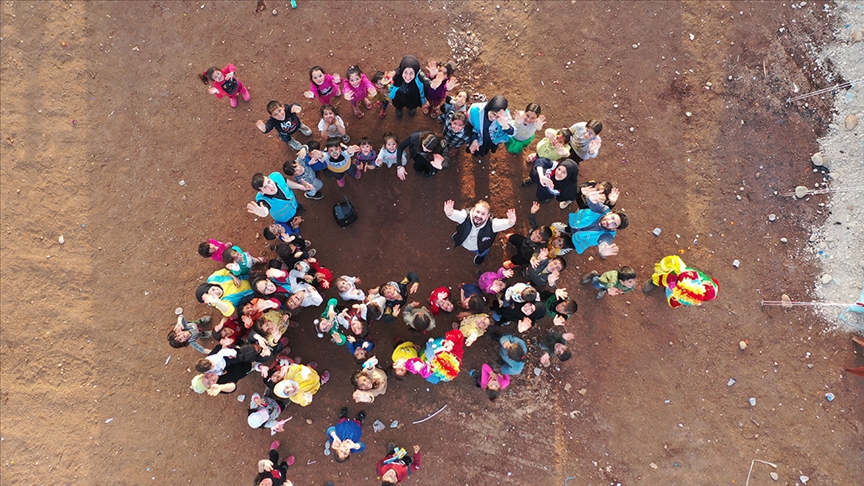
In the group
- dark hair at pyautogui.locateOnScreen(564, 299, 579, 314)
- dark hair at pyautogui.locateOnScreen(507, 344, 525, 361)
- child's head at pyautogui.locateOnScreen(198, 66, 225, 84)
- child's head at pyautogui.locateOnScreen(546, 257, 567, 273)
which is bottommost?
dark hair at pyautogui.locateOnScreen(507, 344, 525, 361)

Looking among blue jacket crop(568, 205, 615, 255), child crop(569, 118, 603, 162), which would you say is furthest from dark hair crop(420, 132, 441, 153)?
blue jacket crop(568, 205, 615, 255)

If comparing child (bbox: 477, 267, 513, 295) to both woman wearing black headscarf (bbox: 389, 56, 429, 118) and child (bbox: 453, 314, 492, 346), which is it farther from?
woman wearing black headscarf (bbox: 389, 56, 429, 118)

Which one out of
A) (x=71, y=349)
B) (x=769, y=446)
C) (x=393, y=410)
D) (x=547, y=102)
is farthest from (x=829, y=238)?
(x=71, y=349)

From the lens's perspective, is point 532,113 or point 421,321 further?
point 532,113

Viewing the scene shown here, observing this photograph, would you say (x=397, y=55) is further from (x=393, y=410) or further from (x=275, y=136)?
(x=393, y=410)

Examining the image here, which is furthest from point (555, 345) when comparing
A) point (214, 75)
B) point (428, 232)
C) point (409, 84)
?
point (214, 75)

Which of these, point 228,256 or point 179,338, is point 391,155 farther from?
point 179,338
